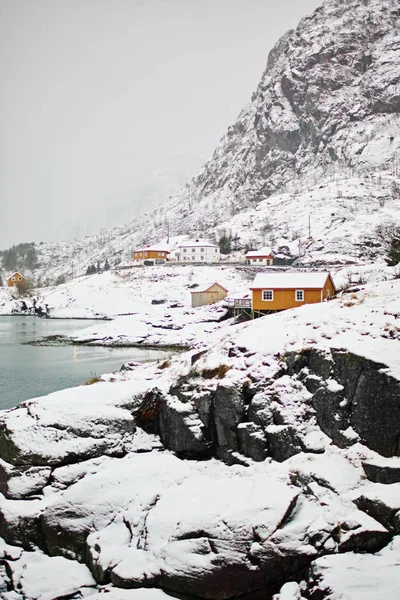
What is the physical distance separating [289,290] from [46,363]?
77.5 feet

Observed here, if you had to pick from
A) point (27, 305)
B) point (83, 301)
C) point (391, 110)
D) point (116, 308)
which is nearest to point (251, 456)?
point (116, 308)

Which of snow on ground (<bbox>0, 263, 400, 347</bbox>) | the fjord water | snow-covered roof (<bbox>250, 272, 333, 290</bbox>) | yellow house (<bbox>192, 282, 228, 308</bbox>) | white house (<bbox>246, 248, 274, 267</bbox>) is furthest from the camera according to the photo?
white house (<bbox>246, 248, 274, 267</bbox>)

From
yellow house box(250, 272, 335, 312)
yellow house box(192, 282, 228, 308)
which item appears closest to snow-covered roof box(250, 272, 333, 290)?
yellow house box(250, 272, 335, 312)

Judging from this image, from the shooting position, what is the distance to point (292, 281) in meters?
44.6

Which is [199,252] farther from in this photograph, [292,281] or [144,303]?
[292,281]

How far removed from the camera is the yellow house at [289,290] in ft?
142

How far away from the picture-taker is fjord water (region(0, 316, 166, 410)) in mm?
34188

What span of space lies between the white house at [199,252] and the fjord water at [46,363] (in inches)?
2186

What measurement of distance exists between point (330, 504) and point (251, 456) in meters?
3.14

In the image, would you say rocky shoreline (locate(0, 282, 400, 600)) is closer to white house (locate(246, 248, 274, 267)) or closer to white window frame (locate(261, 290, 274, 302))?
white window frame (locate(261, 290, 274, 302))

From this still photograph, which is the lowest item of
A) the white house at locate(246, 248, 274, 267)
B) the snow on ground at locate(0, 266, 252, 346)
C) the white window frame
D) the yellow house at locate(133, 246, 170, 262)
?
the snow on ground at locate(0, 266, 252, 346)

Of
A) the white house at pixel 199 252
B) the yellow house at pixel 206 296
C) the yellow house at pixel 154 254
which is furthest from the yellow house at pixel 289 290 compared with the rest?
the yellow house at pixel 154 254

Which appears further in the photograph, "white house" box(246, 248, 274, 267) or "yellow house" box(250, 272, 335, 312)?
"white house" box(246, 248, 274, 267)

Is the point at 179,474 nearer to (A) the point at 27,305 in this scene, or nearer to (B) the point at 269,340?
(B) the point at 269,340
